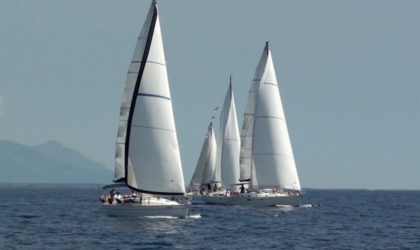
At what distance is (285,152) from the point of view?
3482 inches

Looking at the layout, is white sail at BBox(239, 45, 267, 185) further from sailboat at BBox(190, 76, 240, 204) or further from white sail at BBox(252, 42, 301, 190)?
→ sailboat at BBox(190, 76, 240, 204)

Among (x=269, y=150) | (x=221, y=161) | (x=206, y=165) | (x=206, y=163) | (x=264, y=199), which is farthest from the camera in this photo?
(x=206, y=163)

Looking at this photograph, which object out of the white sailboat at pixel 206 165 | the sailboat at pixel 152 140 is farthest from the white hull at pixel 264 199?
the sailboat at pixel 152 140

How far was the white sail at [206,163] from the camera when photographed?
380 ft

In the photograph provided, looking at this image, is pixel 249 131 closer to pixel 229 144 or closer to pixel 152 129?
pixel 229 144

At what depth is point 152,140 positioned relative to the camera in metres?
62.4

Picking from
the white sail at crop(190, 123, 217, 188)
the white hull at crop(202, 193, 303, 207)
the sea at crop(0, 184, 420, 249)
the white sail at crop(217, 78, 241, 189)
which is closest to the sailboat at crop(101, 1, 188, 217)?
the sea at crop(0, 184, 420, 249)

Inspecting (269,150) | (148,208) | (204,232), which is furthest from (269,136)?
(204,232)

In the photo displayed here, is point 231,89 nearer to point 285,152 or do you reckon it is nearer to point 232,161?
point 232,161

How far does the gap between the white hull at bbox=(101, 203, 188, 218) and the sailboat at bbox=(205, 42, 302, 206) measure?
1006 inches

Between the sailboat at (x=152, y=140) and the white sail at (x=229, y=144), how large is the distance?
40681 millimetres

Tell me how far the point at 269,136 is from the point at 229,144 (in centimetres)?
1830

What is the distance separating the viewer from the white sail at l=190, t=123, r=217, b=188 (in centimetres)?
11581

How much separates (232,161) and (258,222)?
1360 inches
